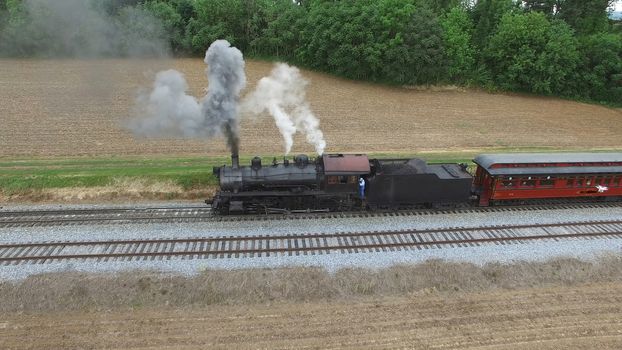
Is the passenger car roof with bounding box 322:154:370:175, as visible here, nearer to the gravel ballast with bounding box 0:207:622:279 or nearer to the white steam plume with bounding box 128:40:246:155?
the gravel ballast with bounding box 0:207:622:279

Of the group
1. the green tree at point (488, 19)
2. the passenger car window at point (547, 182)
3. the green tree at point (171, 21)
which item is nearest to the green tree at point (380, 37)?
the green tree at point (488, 19)

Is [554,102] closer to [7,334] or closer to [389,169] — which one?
[389,169]

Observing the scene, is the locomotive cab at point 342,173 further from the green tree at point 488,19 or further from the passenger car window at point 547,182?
the green tree at point 488,19

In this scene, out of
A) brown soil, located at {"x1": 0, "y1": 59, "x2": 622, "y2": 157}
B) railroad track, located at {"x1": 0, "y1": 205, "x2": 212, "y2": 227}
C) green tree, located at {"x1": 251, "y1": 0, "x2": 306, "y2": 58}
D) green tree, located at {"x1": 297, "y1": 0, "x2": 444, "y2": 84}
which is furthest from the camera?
green tree, located at {"x1": 251, "y1": 0, "x2": 306, "y2": 58}

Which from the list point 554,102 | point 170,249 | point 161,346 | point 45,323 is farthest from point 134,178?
point 554,102

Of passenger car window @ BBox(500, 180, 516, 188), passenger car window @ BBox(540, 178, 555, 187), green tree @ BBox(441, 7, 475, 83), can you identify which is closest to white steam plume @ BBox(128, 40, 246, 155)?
passenger car window @ BBox(500, 180, 516, 188)
